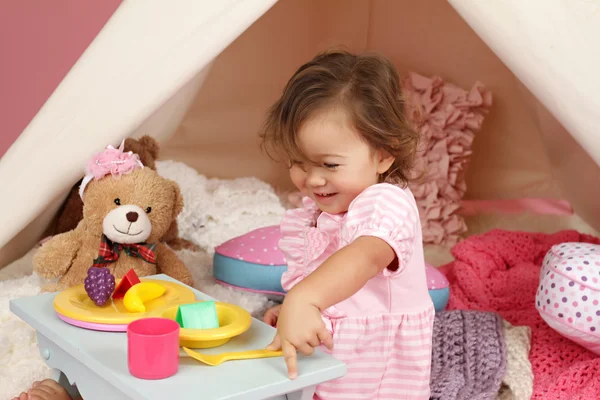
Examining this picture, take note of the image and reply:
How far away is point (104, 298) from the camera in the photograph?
1.13 m

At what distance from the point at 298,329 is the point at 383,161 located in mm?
418

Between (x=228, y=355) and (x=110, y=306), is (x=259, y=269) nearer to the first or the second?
(x=110, y=306)

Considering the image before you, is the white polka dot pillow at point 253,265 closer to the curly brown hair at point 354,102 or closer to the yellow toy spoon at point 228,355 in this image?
the curly brown hair at point 354,102

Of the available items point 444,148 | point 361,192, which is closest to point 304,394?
point 361,192

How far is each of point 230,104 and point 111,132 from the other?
46.1 inches

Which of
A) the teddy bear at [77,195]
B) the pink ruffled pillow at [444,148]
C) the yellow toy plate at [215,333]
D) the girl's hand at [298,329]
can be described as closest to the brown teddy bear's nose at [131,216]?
the teddy bear at [77,195]

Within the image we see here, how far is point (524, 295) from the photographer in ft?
6.14

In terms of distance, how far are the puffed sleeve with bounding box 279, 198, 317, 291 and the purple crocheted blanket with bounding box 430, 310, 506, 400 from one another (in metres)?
0.36

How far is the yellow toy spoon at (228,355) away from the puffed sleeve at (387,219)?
0.64 feet

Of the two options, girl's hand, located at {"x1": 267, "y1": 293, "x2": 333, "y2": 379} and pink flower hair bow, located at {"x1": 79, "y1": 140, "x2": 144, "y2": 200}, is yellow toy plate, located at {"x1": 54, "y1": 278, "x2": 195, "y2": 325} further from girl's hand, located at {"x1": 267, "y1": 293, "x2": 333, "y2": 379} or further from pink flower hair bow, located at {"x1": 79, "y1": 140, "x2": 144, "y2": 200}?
pink flower hair bow, located at {"x1": 79, "y1": 140, "x2": 144, "y2": 200}

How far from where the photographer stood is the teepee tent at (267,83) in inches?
57.6

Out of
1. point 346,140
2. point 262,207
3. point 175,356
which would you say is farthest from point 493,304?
point 175,356

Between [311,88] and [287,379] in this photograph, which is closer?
[287,379]

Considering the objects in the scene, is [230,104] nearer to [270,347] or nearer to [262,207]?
[262,207]
